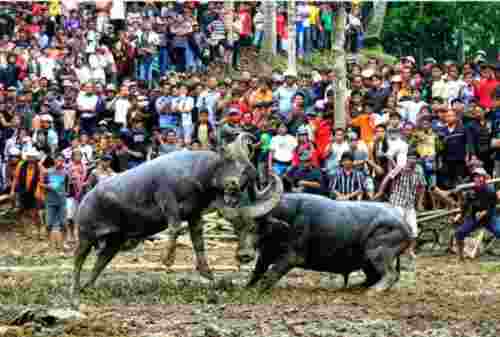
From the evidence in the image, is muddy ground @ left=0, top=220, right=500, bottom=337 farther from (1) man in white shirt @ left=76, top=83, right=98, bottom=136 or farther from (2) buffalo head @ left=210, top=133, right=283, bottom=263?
(1) man in white shirt @ left=76, top=83, right=98, bottom=136

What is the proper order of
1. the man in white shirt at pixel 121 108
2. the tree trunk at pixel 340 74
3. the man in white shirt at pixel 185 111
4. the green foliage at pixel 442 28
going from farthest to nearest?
the green foliage at pixel 442 28 → the man in white shirt at pixel 121 108 → the man in white shirt at pixel 185 111 → the tree trunk at pixel 340 74

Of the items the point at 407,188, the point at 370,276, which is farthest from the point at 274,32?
the point at 370,276

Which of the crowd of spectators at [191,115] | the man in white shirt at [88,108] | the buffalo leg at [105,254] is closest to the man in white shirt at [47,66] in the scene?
the crowd of spectators at [191,115]

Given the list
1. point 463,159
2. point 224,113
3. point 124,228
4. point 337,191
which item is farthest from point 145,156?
point 124,228

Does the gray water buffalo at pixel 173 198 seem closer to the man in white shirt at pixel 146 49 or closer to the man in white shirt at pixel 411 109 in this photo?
the man in white shirt at pixel 411 109

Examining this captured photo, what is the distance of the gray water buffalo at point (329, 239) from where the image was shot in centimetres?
1498

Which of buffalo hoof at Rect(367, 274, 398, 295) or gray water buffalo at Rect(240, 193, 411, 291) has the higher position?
gray water buffalo at Rect(240, 193, 411, 291)

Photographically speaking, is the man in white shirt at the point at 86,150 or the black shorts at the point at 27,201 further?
the black shorts at the point at 27,201

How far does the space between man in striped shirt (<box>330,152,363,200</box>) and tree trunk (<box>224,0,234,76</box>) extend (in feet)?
32.0

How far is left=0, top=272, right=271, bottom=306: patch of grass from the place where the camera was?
13.8 m

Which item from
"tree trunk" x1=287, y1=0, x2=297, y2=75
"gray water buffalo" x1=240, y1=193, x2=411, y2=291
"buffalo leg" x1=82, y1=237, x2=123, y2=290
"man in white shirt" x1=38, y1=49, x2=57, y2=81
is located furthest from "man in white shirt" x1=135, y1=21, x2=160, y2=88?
"gray water buffalo" x1=240, y1=193, x2=411, y2=291

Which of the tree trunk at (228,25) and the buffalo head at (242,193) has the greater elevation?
the tree trunk at (228,25)

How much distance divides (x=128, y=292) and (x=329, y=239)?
282 cm

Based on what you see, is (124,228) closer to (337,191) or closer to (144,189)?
(144,189)
